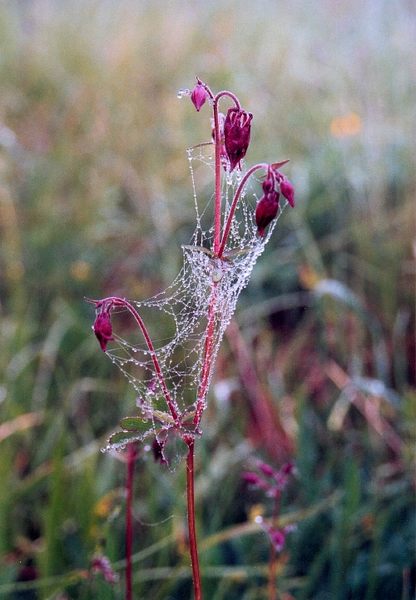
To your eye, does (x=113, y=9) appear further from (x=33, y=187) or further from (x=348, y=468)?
(x=348, y=468)

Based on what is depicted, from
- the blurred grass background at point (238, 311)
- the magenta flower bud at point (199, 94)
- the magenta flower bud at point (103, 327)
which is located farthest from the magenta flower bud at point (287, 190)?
the blurred grass background at point (238, 311)

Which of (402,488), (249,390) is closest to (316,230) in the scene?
(249,390)

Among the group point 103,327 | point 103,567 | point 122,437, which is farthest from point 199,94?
point 103,567

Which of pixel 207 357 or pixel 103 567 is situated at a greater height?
pixel 207 357

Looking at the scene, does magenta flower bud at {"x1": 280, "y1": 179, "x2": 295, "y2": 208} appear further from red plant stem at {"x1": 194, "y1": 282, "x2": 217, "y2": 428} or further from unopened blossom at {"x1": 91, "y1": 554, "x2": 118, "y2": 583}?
unopened blossom at {"x1": 91, "y1": 554, "x2": 118, "y2": 583}

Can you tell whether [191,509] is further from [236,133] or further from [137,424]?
[236,133]
